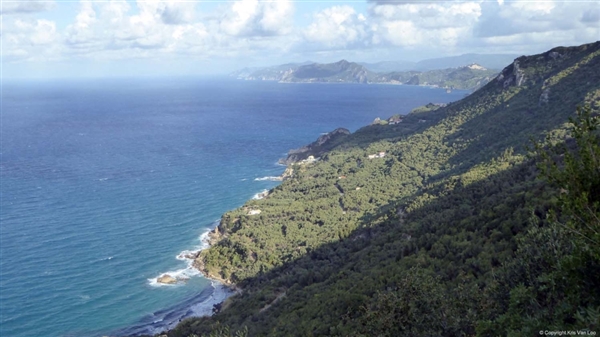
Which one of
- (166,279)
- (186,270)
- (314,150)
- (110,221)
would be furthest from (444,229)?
(314,150)

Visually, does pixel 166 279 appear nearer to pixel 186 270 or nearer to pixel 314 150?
pixel 186 270

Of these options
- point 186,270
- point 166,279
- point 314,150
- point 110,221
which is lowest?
point 186,270

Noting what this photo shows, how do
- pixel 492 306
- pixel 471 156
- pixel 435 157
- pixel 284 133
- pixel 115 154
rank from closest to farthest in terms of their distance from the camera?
1. pixel 492 306
2. pixel 471 156
3. pixel 435 157
4. pixel 115 154
5. pixel 284 133

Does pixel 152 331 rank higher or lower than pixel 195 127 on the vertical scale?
lower

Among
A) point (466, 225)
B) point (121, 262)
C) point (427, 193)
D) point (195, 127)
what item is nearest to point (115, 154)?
point (195, 127)

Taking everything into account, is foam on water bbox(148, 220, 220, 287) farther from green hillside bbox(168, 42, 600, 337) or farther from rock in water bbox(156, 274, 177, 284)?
green hillside bbox(168, 42, 600, 337)

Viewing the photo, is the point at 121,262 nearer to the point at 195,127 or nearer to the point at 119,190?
the point at 119,190
